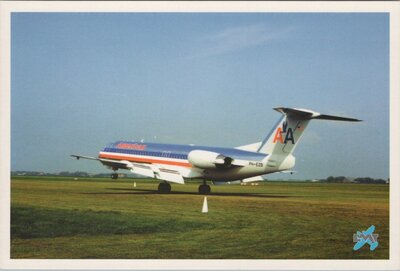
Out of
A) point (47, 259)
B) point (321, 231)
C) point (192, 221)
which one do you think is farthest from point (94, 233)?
point (321, 231)

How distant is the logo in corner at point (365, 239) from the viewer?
17.0 meters

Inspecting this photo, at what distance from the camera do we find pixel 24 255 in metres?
16.1

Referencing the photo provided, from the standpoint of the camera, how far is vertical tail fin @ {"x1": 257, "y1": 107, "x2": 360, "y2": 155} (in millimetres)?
25391

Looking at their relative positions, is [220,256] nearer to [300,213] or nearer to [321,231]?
[321,231]

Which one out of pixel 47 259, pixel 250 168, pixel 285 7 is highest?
pixel 285 7

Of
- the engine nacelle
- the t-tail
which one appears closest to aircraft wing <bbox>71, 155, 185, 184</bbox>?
the engine nacelle

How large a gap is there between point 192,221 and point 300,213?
466 cm

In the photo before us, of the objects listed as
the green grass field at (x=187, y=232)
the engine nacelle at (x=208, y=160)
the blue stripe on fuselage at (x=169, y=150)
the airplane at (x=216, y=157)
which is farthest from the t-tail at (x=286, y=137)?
the green grass field at (x=187, y=232)

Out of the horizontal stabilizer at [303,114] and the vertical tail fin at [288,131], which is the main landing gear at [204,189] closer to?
the vertical tail fin at [288,131]

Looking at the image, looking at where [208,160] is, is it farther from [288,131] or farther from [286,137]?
[288,131]

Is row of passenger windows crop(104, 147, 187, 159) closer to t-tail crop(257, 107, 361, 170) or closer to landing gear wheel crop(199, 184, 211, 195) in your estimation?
landing gear wheel crop(199, 184, 211, 195)

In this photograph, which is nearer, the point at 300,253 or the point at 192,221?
the point at 300,253

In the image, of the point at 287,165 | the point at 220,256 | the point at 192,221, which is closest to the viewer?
the point at 220,256

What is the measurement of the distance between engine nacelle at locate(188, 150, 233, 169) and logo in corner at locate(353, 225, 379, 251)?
40.3 feet
